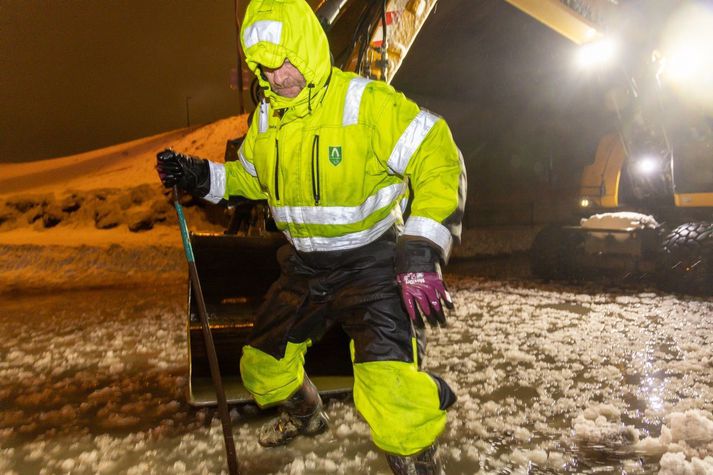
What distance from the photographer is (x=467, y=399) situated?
3.08 metres

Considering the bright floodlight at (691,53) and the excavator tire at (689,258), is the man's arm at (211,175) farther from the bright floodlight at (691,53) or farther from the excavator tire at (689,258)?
the excavator tire at (689,258)

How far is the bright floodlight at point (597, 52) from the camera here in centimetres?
550

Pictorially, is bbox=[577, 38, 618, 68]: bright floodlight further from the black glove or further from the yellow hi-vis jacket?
the black glove

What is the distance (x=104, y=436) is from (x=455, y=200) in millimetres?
2225

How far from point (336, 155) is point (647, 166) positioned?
5.54 m

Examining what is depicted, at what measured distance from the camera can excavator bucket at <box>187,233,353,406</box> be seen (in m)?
3.05

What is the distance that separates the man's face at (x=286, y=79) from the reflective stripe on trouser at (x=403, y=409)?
114 centimetres

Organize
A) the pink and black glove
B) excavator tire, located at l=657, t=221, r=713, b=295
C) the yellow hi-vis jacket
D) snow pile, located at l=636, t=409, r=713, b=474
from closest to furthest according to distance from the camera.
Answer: the pink and black glove → the yellow hi-vis jacket → snow pile, located at l=636, t=409, r=713, b=474 → excavator tire, located at l=657, t=221, r=713, b=295

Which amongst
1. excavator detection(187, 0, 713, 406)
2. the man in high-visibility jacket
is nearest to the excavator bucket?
excavator detection(187, 0, 713, 406)

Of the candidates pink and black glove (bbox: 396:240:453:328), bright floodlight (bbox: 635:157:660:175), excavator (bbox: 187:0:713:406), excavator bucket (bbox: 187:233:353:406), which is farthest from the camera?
bright floodlight (bbox: 635:157:660:175)

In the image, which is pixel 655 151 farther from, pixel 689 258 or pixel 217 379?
pixel 217 379

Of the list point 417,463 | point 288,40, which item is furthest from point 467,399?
point 288,40

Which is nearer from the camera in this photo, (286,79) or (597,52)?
(286,79)

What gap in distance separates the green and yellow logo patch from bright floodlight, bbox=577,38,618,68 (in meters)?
4.83
